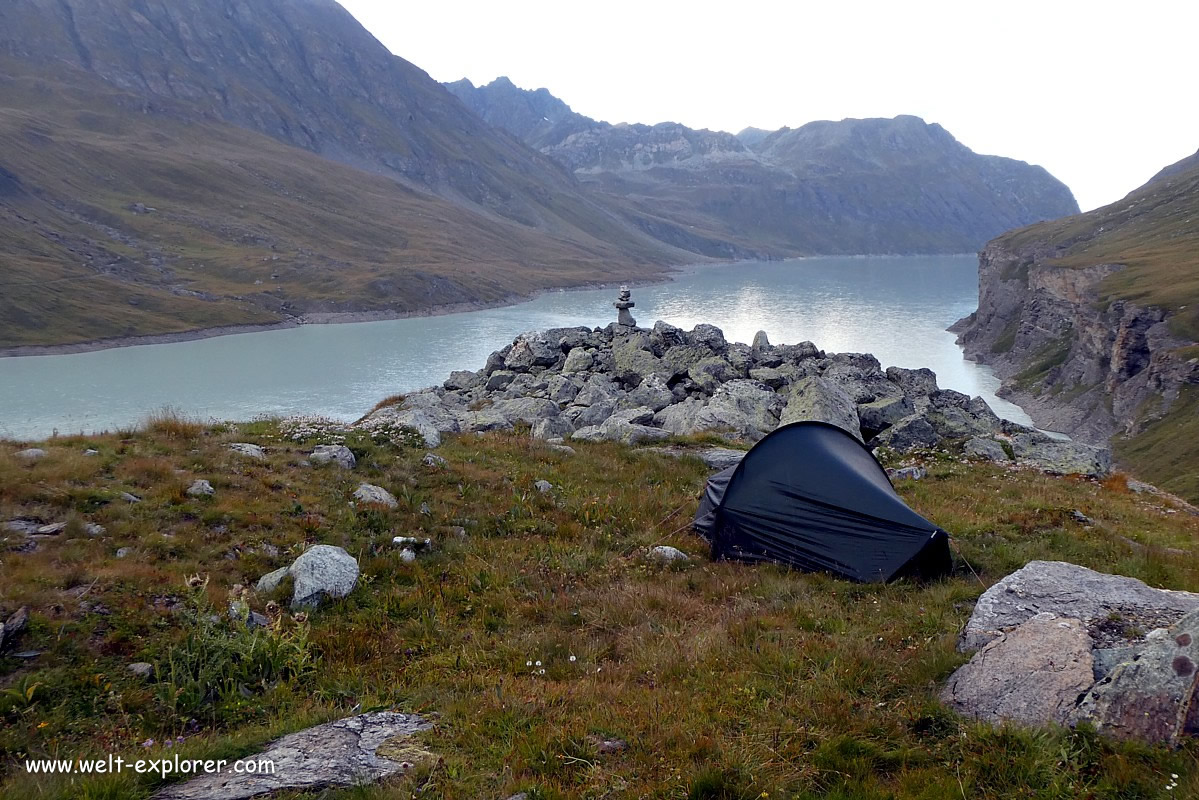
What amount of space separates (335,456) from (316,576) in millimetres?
5558

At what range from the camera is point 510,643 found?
864 cm

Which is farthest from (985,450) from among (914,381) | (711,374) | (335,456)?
(335,456)

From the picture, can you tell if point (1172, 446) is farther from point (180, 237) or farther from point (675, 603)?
point (180, 237)

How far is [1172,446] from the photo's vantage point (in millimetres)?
60656

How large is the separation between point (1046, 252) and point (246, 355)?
5999 inches

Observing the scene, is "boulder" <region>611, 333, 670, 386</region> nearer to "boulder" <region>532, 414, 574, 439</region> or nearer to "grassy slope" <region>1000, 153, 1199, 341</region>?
"boulder" <region>532, 414, 574, 439</region>

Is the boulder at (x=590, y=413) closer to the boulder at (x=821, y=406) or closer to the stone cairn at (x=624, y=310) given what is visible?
the boulder at (x=821, y=406)

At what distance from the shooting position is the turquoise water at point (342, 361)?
69.2 meters

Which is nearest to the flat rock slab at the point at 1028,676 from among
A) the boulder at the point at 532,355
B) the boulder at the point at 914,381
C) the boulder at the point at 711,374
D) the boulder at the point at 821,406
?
the boulder at the point at 821,406

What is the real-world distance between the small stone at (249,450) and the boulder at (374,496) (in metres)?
2.71

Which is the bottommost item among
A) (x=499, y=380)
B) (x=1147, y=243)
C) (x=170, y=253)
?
(x=499, y=380)

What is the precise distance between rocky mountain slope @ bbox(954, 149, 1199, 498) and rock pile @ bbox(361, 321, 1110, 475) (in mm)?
37979

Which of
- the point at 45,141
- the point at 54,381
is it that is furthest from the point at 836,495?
the point at 45,141

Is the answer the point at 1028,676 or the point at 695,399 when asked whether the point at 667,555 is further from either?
the point at 695,399
